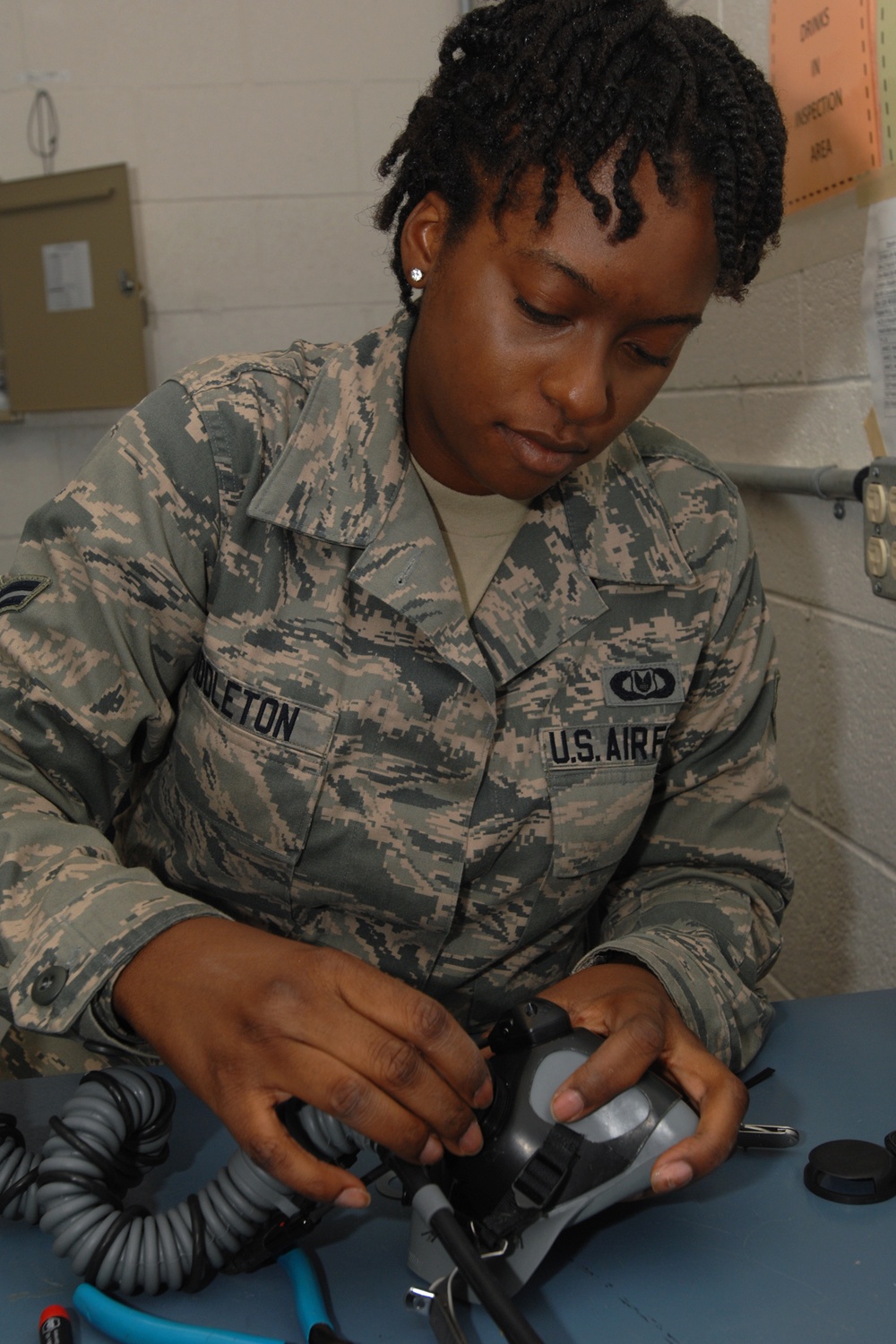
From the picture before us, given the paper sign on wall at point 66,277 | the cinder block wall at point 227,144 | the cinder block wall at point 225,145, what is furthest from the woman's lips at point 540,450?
the paper sign on wall at point 66,277

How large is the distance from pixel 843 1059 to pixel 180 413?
2.33ft

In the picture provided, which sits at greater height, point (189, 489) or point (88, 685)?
point (189, 489)

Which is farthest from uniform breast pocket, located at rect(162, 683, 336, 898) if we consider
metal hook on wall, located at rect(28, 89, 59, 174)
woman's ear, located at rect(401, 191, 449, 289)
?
metal hook on wall, located at rect(28, 89, 59, 174)

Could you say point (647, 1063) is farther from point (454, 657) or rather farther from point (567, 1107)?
point (454, 657)

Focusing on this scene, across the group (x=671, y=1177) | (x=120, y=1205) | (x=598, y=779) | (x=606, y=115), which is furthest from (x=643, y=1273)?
(x=606, y=115)

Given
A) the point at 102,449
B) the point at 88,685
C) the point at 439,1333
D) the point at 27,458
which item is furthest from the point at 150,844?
the point at 27,458

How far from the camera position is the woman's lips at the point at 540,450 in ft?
2.79

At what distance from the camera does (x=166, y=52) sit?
2477 millimetres

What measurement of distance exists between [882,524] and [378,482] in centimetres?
53

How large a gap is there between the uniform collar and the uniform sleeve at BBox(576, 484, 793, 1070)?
0.08 m

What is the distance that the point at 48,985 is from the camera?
2.38 feet

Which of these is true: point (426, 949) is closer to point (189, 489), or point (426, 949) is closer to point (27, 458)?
point (189, 489)

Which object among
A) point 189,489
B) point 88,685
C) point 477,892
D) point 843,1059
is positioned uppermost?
point 189,489

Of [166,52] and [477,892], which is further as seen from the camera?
[166,52]
